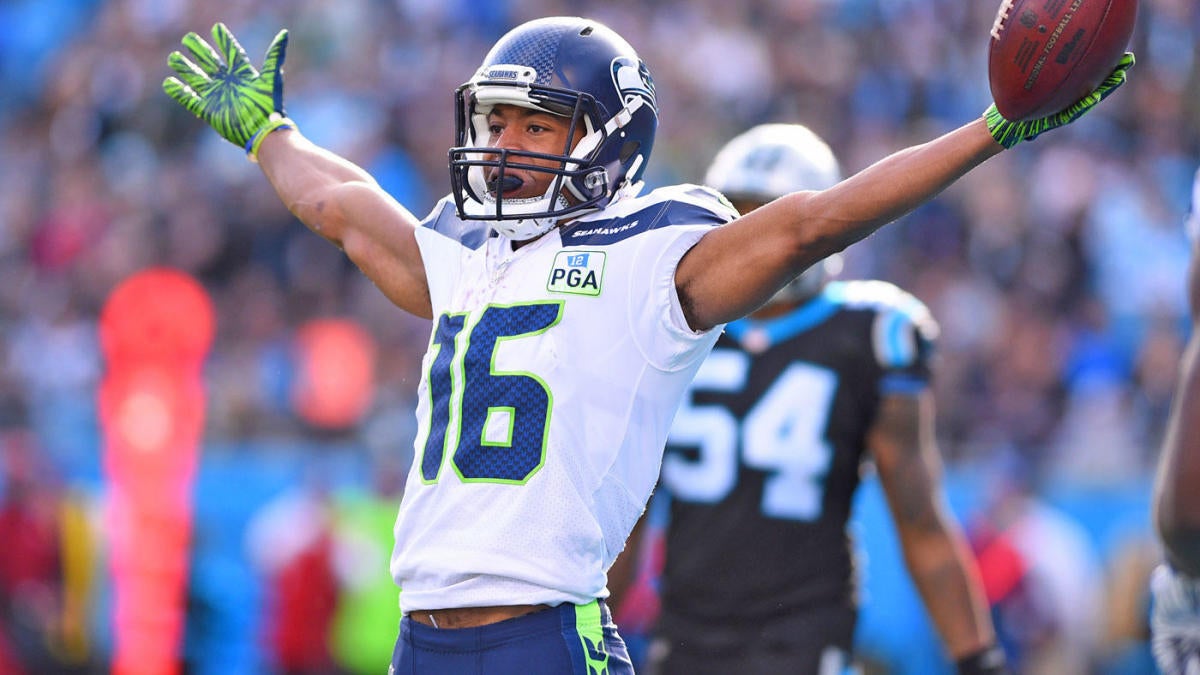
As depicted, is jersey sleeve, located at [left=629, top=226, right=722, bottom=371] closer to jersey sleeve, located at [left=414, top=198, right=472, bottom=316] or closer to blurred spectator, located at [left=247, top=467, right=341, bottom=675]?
jersey sleeve, located at [left=414, top=198, right=472, bottom=316]

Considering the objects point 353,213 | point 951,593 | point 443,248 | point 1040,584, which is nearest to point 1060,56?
point 443,248

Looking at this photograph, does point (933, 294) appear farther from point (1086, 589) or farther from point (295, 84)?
point (295, 84)

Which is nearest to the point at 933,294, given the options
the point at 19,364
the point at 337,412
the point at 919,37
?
the point at 919,37

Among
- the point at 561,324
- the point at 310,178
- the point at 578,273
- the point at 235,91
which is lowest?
the point at 561,324

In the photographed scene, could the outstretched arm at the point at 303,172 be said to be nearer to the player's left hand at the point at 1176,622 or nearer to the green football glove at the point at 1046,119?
the green football glove at the point at 1046,119

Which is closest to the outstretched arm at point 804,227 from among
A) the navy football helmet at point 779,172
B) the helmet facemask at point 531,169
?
the helmet facemask at point 531,169

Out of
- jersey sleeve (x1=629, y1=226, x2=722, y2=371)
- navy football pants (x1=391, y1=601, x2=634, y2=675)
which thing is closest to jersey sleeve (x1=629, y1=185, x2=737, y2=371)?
jersey sleeve (x1=629, y1=226, x2=722, y2=371)

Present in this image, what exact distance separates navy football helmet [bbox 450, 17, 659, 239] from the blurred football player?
1.21m

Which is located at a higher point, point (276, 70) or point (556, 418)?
point (276, 70)

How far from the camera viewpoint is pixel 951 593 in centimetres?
463

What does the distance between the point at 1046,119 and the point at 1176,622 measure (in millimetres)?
1188

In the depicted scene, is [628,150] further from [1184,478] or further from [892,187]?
[1184,478]

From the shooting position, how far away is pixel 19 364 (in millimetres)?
10398

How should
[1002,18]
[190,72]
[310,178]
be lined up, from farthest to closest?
[190,72] < [310,178] < [1002,18]
